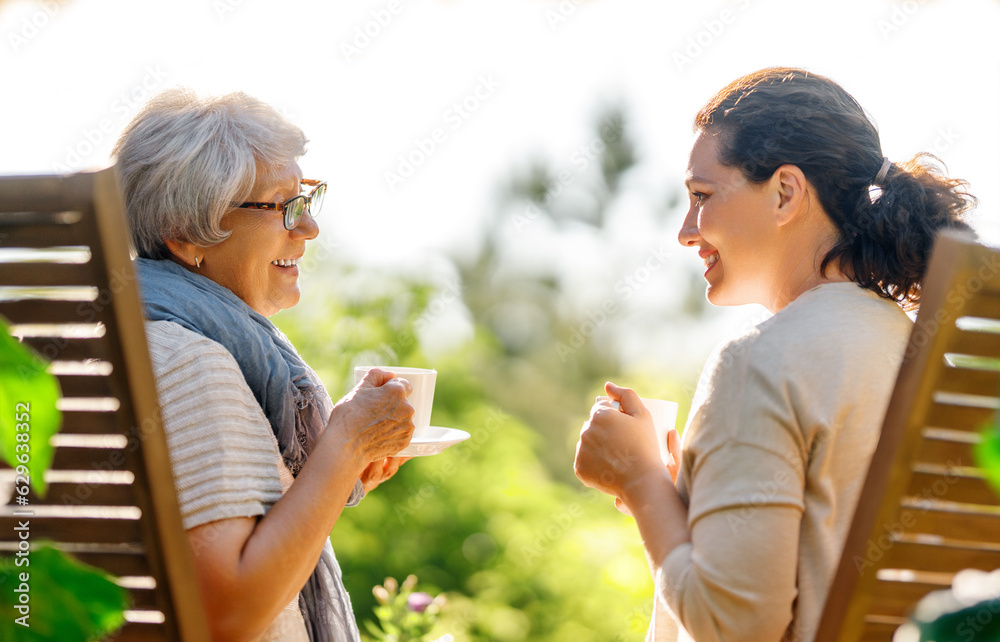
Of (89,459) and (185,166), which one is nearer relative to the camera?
(89,459)

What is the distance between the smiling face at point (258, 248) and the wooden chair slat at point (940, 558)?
5.50ft

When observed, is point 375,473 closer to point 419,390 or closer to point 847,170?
point 419,390

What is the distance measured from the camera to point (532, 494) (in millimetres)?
7105

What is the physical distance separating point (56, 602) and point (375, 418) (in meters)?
1.07

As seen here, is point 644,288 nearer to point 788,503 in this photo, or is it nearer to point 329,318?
point 329,318

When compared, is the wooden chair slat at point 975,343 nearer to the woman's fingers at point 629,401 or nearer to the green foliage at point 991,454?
the green foliage at point 991,454

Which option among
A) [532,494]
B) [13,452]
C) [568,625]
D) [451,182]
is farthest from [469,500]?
[13,452]

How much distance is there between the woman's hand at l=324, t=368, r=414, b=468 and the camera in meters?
1.83

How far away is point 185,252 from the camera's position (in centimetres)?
211

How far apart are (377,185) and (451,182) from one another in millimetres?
3810

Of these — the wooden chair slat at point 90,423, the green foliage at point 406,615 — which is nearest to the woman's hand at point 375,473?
the green foliage at point 406,615

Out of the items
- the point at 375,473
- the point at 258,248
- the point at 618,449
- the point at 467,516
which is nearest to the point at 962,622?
the point at 618,449

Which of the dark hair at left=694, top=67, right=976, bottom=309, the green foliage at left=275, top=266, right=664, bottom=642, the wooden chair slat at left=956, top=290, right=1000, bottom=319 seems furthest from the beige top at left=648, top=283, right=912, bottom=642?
the green foliage at left=275, top=266, right=664, bottom=642

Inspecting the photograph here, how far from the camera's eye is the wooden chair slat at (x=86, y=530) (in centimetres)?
120
